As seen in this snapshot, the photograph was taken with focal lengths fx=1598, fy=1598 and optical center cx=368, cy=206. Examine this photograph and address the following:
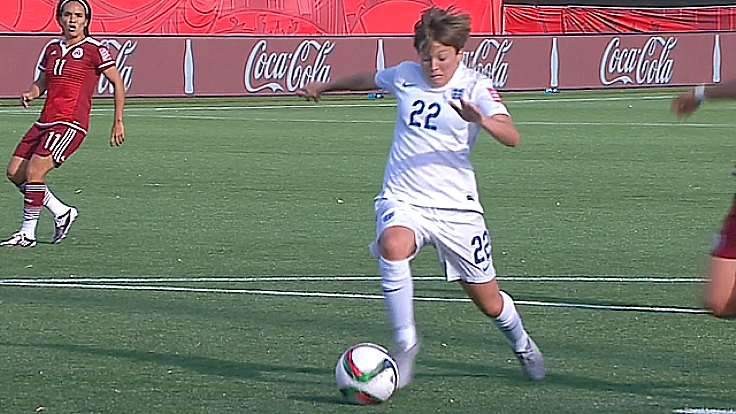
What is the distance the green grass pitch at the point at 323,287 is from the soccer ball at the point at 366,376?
0.24 ft

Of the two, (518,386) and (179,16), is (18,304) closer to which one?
(518,386)

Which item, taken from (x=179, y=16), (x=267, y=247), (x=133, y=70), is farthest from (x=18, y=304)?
(x=179, y=16)

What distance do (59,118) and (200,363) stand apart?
509 centimetres

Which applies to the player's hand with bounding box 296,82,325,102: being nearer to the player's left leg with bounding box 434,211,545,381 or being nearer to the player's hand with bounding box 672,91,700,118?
the player's left leg with bounding box 434,211,545,381

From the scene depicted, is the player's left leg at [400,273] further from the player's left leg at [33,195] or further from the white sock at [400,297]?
the player's left leg at [33,195]

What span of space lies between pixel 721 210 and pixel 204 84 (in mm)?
18426

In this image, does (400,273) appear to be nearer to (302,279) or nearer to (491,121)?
(491,121)

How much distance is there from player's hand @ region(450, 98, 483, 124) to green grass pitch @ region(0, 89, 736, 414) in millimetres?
1178

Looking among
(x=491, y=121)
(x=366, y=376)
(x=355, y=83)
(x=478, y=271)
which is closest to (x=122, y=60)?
(x=355, y=83)

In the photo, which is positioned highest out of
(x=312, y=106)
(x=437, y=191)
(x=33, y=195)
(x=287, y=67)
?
(x=437, y=191)

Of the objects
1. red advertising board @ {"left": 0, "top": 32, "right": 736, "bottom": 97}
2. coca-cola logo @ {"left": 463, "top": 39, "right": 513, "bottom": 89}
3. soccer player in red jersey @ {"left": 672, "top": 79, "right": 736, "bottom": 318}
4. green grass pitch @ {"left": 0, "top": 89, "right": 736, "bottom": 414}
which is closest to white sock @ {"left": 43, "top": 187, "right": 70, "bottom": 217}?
green grass pitch @ {"left": 0, "top": 89, "right": 736, "bottom": 414}

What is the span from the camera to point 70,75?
12.1 m

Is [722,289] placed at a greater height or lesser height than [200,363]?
greater

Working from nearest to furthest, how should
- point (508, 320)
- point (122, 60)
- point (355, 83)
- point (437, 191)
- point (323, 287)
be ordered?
point (437, 191) → point (508, 320) → point (355, 83) → point (323, 287) → point (122, 60)
